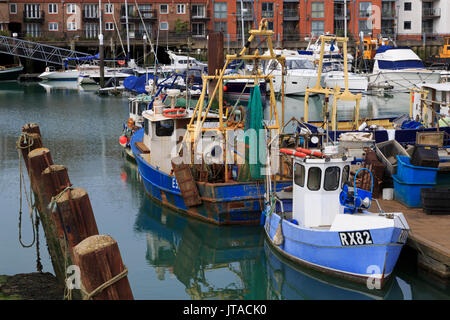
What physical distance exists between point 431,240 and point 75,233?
677cm

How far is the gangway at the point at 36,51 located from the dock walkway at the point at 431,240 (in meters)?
55.1

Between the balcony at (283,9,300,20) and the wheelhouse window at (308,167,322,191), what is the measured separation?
5917 centimetres

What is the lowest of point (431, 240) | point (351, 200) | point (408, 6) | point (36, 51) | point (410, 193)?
point (431, 240)

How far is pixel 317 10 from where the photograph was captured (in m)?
69.7

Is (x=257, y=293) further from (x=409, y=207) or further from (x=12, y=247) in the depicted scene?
(x=12, y=247)

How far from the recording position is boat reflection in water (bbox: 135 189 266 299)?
13.1 meters

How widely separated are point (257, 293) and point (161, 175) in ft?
17.4

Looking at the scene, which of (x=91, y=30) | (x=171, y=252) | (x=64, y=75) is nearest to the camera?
(x=171, y=252)

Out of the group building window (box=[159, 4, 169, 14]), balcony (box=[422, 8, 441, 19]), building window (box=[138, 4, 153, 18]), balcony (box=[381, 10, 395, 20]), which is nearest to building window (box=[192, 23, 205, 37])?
building window (box=[159, 4, 169, 14])

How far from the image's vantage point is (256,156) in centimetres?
1538

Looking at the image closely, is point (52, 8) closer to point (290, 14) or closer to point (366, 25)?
point (290, 14)

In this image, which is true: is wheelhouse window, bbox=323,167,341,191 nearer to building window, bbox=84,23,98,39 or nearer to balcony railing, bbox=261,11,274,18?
balcony railing, bbox=261,11,274,18

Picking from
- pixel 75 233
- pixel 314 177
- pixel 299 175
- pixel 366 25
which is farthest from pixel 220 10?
pixel 75 233

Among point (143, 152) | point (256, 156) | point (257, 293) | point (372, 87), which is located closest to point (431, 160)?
point (256, 156)
